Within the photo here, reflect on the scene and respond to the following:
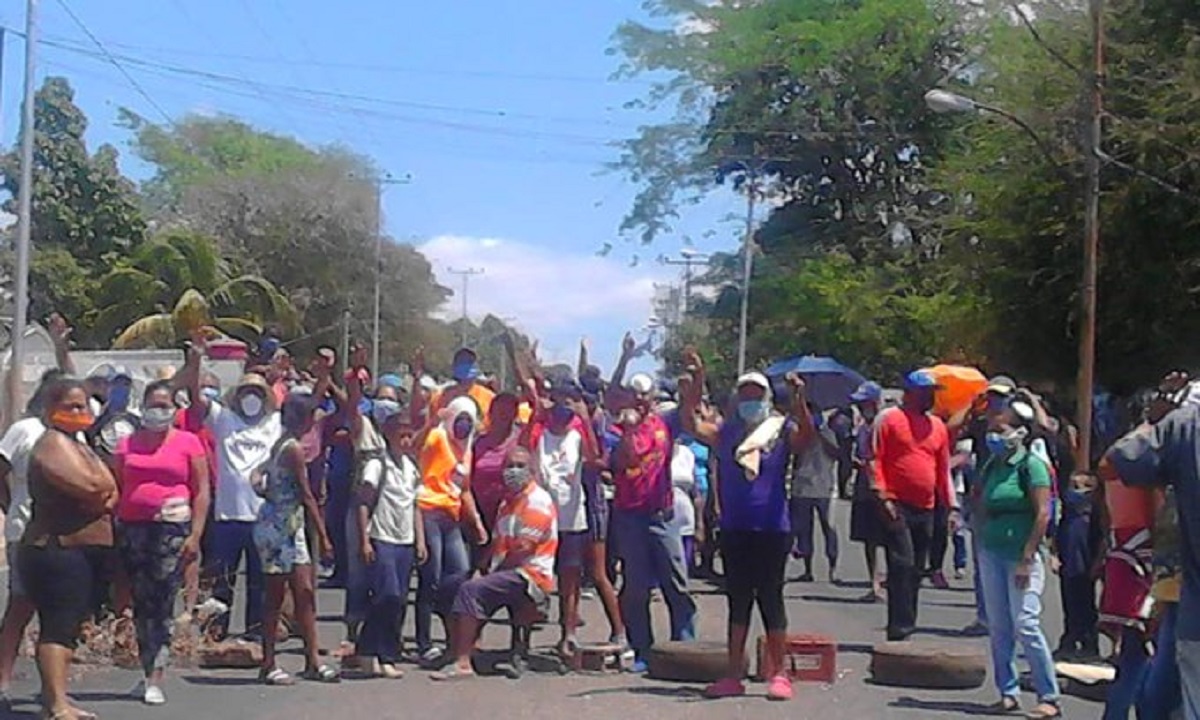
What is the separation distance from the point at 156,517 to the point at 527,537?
252 centimetres

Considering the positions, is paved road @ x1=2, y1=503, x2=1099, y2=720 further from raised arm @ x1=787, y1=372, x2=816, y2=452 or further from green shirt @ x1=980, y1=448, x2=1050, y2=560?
raised arm @ x1=787, y1=372, x2=816, y2=452

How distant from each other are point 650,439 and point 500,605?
1.49 metres

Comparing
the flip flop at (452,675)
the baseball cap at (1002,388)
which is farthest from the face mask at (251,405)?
the baseball cap at (1002,388)

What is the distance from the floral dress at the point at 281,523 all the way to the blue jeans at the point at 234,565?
3.00ft

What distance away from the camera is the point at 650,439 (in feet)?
39.4

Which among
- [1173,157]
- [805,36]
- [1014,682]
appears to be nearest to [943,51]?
[805,36]

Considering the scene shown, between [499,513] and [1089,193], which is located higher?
[1089,193]

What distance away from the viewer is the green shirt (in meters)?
10.1

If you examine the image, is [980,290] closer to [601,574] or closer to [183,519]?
[601,574]

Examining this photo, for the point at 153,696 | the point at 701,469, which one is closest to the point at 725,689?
the point at 153,696

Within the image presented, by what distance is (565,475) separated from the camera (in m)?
12.1

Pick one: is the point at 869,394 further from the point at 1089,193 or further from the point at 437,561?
the point at 437,561

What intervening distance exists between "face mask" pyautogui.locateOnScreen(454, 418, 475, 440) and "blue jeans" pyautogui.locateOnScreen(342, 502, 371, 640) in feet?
3.35

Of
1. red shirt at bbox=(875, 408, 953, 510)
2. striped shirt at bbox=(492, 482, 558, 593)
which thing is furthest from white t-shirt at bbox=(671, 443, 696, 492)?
striped shirt at bbox=(492, 482, 558, 593)
